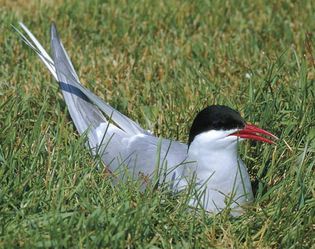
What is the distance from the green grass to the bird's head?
22 centimetres

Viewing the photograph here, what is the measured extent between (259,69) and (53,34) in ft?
4.14

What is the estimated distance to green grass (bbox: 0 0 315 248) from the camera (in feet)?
10.1

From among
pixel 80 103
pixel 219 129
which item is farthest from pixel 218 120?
pixel 80 103

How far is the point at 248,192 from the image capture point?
3.44 m

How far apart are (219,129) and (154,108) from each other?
1.06 meters

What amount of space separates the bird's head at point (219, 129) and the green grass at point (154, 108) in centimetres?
22

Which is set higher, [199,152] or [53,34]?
[53,34]

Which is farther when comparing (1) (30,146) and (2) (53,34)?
(2) (53,34)

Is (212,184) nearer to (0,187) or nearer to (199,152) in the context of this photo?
(199,152)

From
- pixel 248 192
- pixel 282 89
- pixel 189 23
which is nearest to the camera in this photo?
pixel 248 192

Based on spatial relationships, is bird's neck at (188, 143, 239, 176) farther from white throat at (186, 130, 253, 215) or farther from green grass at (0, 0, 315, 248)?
green grass at (0, 0, 315, 248)

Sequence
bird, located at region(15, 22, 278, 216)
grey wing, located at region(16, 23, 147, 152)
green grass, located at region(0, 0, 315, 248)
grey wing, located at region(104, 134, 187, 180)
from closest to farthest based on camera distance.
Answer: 1. green grass, located at region(0, 0, 315, 248)
2. bird, located at region(15, 22, 278, 216)
3. grey wing, located at region(104, 134, 187, 180)
4. grey wing, located at region(16, 23, 147, 152)

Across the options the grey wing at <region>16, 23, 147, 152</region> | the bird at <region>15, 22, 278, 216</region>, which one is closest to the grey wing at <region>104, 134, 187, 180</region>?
the bird at <region>15, 22, 278, 216</region>

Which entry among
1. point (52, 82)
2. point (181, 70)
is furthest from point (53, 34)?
point (181, 70)
